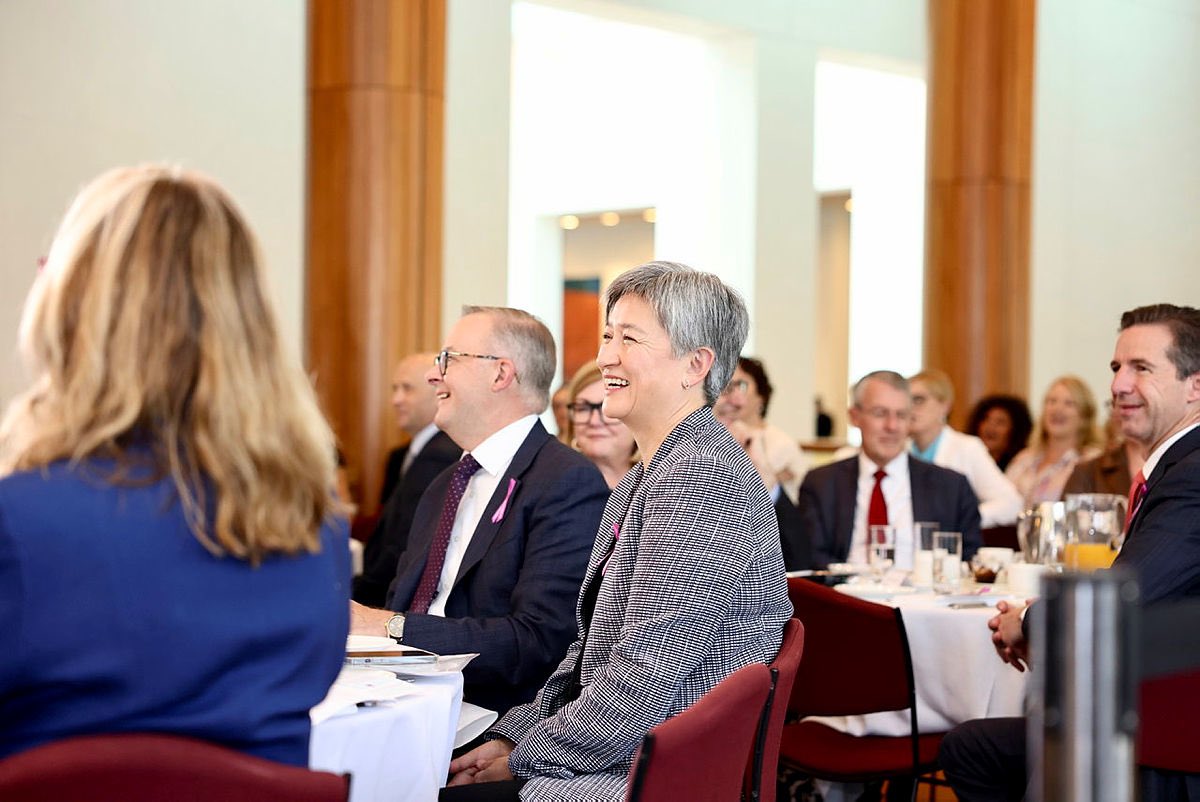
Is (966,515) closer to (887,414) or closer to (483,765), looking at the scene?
(887,414)

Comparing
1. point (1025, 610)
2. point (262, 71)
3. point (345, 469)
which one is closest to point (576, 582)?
point (1025, 610)

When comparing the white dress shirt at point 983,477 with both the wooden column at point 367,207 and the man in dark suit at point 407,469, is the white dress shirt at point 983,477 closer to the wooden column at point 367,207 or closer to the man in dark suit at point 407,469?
the man in dark suit at point 407,469

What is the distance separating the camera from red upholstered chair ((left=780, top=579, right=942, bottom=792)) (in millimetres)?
3436

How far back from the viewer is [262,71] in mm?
6840

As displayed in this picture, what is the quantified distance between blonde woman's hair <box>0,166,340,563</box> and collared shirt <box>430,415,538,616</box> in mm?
1714

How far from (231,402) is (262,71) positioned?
5.71 metres

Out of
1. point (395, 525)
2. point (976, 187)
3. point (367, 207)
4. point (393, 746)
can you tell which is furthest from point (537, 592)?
point (976, 187)

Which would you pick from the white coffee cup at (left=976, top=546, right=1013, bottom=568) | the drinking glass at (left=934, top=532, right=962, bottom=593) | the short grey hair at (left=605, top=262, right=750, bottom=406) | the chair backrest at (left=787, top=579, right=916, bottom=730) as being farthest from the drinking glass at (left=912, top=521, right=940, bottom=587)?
the short grey hair at (left=605, top=262, right=750, bottom=406)

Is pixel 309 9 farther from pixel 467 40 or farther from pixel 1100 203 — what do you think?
pixel 1100 203

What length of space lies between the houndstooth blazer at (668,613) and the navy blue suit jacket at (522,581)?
1.39 feet

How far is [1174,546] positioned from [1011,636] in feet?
1.73

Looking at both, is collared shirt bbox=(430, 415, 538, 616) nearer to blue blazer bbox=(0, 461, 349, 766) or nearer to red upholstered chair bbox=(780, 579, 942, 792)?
red upholstered chair bbox=(780, 579, 942, 792)

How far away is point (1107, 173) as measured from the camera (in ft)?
34.4

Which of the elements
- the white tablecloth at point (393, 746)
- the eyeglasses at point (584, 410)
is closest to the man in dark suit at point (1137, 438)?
the white tablecloth at point (393, 746)
